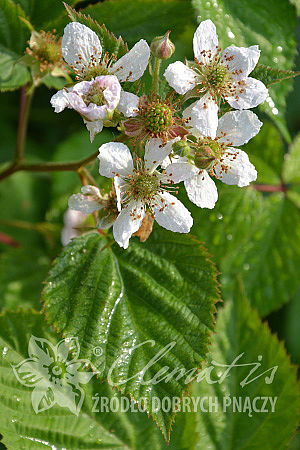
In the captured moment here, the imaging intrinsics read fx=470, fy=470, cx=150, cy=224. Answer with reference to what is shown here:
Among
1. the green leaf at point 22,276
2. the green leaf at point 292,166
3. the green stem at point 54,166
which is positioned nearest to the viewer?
the green stem at point 54,166

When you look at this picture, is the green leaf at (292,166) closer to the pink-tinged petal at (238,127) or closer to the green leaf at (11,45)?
the pink-tinged petal at (238,127)

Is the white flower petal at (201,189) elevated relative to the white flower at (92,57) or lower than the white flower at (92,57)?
lower

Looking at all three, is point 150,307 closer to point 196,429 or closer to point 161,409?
point 161,409

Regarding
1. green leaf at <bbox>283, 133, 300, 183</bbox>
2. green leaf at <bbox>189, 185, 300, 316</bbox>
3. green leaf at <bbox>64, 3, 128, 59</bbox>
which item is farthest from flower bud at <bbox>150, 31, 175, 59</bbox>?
green leaf at <bbox>283, 133, 300, 183</bbox>

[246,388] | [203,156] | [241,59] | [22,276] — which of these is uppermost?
[241,59]

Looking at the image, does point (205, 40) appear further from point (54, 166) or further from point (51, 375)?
point (51, 375)

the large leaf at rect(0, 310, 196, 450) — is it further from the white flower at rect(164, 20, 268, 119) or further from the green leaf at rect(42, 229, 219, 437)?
the white flower at rect(164, 20, 268, 119)

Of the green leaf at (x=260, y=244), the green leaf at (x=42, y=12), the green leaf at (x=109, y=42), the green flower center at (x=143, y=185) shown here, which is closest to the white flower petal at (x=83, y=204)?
the green flower center at (x=143, y=185)

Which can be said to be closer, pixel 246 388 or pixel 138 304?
pixel 138 304

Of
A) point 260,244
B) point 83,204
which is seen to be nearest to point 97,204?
point 83,204
